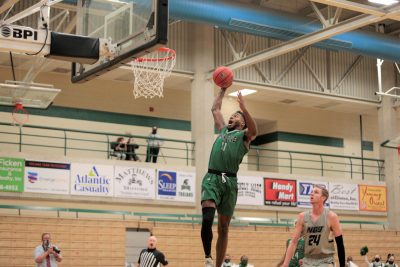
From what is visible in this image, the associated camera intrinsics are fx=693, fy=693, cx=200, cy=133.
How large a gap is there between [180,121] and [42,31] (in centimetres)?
1631

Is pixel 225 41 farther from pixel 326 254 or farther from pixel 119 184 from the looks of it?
pixel 326 254

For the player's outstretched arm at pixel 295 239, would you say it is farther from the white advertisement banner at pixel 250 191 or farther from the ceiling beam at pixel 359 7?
the white advertisement banner at pixel 250 191

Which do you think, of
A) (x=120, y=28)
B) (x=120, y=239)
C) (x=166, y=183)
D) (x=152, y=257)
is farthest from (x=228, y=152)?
(x=166, y=183)

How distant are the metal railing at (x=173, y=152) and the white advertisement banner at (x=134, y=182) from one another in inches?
25.2

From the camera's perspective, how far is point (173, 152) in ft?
86.5

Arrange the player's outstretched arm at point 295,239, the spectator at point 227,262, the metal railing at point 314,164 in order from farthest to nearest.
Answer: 1. the metal railing at point 314,164
2. the spectator at point 227,262
3. the player's outstretched arm at point 295,239

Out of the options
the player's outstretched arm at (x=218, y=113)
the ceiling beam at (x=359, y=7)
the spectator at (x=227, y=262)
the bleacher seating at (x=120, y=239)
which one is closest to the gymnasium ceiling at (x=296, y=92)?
the ceiling beam at (x=359, y=7)

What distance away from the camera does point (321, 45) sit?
2227 centimetres

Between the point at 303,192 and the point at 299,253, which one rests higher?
the point at 303,192

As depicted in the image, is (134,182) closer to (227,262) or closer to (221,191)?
(227,262)

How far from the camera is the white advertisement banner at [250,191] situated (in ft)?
78.7

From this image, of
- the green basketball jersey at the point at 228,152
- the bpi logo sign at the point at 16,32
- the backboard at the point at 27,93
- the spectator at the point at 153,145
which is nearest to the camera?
the green basketball jersey at the point at 228,152

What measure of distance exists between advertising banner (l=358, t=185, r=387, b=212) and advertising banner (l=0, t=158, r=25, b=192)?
13380 mm

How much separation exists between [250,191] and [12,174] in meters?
8.37
